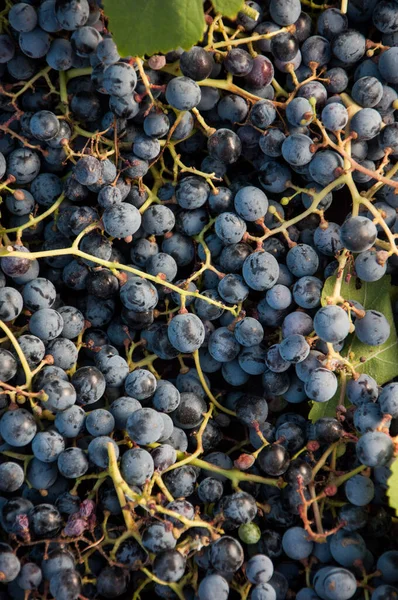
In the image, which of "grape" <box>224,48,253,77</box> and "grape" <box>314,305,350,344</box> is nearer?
"grape" <box>314,305,350,344</box>

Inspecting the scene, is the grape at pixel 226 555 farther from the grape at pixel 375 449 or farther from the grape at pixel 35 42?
the grape at pixel 35 42

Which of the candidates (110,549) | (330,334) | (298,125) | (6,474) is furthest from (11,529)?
(298,125)

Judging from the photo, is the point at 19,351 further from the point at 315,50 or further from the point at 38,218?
the point at 315,50

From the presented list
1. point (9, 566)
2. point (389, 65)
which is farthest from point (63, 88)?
point (9, 566)

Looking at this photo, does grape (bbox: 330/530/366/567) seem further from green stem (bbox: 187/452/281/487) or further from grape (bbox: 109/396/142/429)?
grape (bbox: 109/396/142/429)

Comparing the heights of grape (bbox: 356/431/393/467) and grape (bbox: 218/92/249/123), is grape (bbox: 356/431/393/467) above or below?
below

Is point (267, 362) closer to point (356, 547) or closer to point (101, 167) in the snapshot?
point (356, 547)

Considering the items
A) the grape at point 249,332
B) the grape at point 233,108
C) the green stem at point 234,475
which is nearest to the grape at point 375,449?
the green stem at point 234,475

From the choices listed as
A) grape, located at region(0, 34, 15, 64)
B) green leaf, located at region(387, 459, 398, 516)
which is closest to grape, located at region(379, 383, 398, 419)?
green leaf, located at region(387, 459, 398, 516)
